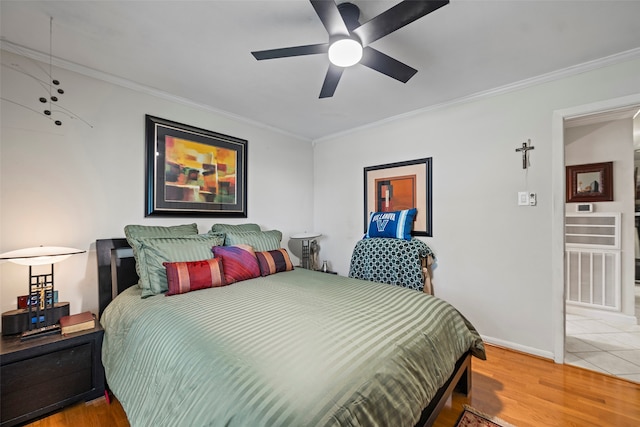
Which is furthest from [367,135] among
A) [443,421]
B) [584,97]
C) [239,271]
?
[443,421]

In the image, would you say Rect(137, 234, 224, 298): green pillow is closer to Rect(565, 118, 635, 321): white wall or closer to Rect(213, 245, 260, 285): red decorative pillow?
Rect(213, 245, 260, 285): red decorative pillow

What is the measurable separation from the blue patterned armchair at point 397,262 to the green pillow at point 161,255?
1.68 m

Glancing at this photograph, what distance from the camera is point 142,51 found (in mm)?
1937

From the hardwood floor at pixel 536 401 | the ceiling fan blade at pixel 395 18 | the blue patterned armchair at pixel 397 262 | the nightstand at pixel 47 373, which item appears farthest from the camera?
the blue patterned armchair at pixel 397 262

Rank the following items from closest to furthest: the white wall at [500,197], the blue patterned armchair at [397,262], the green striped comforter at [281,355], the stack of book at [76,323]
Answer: the green striped comforter at [281,355] < the stack of book at [76,323] < the white wall at [500,197] < the blue patterned armchair at [397,262]

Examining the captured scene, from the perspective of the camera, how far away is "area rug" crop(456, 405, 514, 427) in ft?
5.03

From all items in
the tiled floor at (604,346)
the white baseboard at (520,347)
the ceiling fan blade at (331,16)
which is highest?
the ceiling fan blade at (331,16)

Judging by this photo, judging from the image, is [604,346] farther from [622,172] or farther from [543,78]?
[543,78]

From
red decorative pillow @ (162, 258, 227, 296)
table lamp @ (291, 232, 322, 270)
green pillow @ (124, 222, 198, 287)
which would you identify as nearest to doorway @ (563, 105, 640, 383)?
table lamp @ (291, 232, 322, 270)

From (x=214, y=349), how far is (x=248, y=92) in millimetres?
2318

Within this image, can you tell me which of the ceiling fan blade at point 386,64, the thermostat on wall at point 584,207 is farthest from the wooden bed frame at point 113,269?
the thermostat on wall at point 584,207

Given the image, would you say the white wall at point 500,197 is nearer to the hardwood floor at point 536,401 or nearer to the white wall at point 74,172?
the hardwood floor at point 536,401

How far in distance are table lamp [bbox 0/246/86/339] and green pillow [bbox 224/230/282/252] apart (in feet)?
3.64

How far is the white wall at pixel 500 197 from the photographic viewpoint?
2.26 metres
